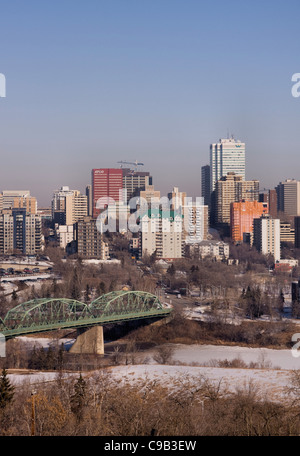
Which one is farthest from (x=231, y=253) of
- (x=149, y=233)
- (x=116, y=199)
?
(x=116, y=199)

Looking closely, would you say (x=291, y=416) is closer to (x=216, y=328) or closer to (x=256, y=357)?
(x=256, y=357)

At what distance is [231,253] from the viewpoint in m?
28.3

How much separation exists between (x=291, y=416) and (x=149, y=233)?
65.9 ft

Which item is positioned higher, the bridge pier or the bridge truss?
the bridge truss

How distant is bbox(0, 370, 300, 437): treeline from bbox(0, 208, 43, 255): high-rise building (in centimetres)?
1962

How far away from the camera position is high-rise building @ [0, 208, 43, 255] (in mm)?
27766

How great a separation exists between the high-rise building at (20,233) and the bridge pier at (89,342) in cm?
1533

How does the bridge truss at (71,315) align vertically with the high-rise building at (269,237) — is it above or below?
below

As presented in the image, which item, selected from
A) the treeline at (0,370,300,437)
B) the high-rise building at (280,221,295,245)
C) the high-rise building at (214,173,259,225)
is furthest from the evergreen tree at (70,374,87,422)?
the high-rise building at (214,173,259,225)

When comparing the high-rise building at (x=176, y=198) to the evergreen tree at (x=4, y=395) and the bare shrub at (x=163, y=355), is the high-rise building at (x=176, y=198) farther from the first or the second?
the evergreen tree at (x=4, y=395)

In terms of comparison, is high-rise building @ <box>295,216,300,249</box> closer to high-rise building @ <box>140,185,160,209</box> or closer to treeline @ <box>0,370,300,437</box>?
high-rise building @ <box>140,185,160,209</box>

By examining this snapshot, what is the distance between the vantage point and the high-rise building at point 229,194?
121 feet

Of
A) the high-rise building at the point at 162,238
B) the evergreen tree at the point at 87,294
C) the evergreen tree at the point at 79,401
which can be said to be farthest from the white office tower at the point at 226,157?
the evergreen tree at the point at 79,401

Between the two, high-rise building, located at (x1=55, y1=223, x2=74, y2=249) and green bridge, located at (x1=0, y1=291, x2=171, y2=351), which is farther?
high-rise building, located at (x1=55, y1=223, x2=74, y2=249)
